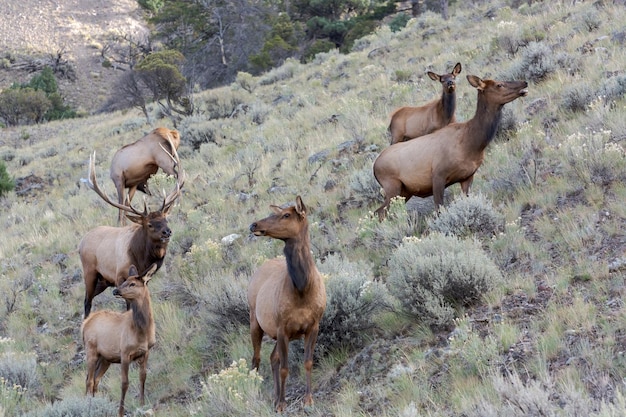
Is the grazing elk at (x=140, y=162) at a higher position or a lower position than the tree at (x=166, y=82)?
higher

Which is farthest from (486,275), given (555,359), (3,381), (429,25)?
(429,25)

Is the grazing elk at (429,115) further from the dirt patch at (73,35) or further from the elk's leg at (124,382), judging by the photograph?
the dirt patch at (73,35)

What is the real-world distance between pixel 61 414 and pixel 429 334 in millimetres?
3450

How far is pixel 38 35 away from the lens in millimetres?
57281

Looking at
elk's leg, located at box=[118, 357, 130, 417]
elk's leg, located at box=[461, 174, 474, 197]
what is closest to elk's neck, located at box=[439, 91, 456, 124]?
elk's leg, located at box=[461, 174, 474, 197]

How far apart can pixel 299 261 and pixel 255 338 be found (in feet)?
3.95

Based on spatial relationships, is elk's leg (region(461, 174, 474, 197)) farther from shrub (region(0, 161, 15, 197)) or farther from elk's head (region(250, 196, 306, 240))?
shrub (region(0, 161, 15, 197))

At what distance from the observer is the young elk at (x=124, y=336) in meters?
7.21

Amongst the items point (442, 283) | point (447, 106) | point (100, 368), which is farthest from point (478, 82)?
point (100, 368)

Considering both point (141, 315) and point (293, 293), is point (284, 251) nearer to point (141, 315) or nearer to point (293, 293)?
point (293, 293)

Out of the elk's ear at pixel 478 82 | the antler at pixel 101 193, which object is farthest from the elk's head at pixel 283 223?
the elk's ear at pixel 478 82

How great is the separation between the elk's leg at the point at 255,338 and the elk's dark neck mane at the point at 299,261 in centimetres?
98

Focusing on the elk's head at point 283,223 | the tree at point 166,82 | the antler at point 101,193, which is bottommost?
the tree at point 166,82

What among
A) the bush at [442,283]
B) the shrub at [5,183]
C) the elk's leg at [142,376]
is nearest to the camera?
the bush at [442,283]
